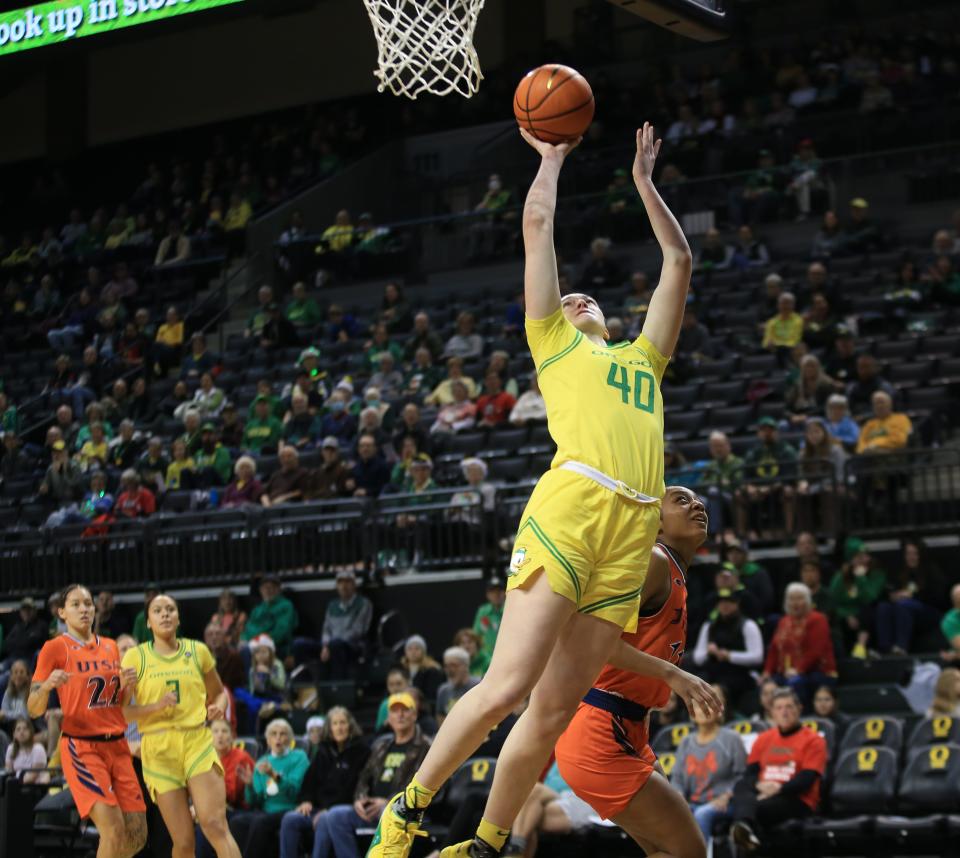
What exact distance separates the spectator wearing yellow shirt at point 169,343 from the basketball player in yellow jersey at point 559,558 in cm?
1720

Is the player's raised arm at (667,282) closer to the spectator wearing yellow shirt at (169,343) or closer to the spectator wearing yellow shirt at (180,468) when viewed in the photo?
the spectator wearing yellow shirt at (180,468)

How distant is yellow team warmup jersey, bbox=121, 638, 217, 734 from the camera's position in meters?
9.20

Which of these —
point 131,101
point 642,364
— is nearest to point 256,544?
point 642,364

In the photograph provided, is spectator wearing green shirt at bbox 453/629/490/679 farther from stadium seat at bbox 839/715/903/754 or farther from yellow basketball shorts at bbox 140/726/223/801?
yellow basketball shorts at bbox 140/726/223/801

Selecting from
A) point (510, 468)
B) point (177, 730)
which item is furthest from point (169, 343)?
point (177, 730)

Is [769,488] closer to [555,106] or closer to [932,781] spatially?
[932,781]

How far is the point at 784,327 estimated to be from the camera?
15758mm

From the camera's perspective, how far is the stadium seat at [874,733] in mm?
10359

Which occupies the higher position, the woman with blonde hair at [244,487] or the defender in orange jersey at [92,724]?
the woman with blonde hair at [244,487]

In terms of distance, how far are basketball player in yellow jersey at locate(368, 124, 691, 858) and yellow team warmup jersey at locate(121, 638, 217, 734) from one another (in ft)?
14.8

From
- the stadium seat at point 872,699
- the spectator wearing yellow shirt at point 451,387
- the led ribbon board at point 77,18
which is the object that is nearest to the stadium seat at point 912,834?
the stadium seat at point 872,699

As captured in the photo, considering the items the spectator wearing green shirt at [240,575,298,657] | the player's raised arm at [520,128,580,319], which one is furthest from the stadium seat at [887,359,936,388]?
the player's raised arm at [520,128,580,319]

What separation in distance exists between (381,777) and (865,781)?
3426 millimetres

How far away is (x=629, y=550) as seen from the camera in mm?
5016
